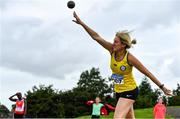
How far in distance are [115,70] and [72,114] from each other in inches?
4020

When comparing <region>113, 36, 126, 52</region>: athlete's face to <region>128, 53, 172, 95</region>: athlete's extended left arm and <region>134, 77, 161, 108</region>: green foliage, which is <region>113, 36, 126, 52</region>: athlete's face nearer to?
<region>128, 53, 172, 95</region>: athlete's extended left arm

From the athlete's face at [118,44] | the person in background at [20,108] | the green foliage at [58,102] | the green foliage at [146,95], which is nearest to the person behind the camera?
the athlete's face at [118,44]

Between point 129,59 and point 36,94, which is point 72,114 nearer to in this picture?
point 36,94

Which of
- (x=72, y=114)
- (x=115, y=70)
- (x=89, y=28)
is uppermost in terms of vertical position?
(x=72, y=114)

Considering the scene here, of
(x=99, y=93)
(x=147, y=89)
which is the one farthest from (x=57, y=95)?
(x=147, y=89)

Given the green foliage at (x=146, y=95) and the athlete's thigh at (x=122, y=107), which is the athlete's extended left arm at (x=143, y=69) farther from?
the green foliage at (x=146, y=95)

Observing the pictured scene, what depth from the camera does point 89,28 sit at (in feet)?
37.0

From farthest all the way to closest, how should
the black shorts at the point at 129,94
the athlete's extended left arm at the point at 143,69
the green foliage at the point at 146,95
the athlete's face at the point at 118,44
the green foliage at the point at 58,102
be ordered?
the green foliage at the point at 58,102, the green foliage at the point at 146,95, the athlete's face at the point at 118,44, the black shorts at the point at 129,94, the athlete's extended left arm at the point at 143,69

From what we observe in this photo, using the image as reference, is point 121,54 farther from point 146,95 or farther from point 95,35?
point 146,95

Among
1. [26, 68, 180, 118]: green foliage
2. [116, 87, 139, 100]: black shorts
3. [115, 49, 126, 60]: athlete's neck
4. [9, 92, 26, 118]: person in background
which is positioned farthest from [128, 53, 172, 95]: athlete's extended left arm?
[26, 68, 180, 118]: green foliage

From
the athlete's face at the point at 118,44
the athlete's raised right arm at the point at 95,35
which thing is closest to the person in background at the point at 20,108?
the athlete's raised right arm at the point at 95,35

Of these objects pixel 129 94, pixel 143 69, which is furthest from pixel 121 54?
pixel 129 94

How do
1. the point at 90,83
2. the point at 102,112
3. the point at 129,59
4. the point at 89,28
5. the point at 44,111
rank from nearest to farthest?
the point at 129,59 < the point at 89,28 < the point at 102,112 < the point at 44,111 < the point at 90,83

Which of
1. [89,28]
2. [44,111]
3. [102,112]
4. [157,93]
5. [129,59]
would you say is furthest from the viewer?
[157,93]
